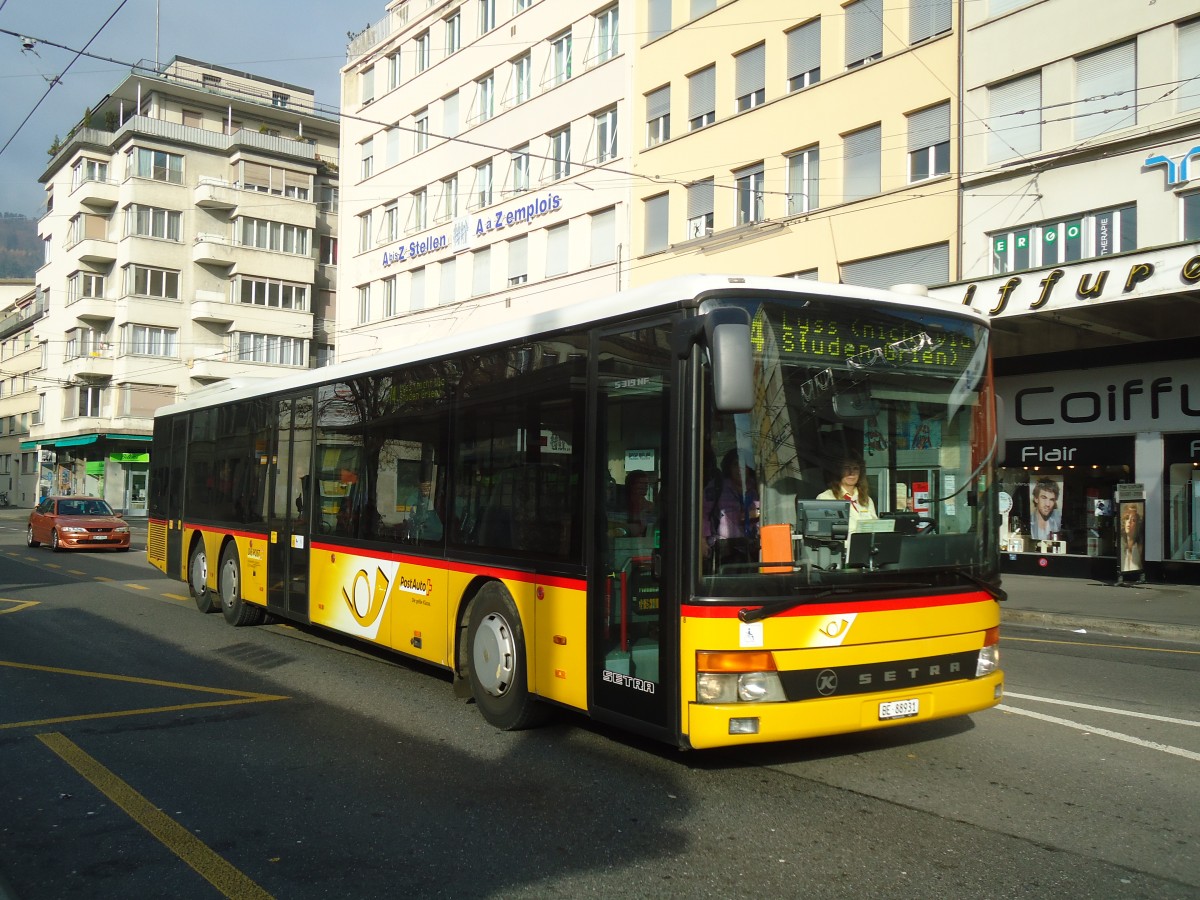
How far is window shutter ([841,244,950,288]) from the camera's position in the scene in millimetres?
21984

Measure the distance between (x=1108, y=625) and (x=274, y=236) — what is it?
5117 cm

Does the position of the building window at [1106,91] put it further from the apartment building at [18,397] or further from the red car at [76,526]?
the apartment building at [18,397]

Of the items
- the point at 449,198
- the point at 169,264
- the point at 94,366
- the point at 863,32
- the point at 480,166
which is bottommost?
the point at 94,366

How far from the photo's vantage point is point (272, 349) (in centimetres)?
5700

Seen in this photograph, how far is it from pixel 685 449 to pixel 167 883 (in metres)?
3.12

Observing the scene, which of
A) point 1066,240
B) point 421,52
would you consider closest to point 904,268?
point 1066,240

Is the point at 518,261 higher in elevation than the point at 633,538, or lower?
higher

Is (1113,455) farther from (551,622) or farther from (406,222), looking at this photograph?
(406,222)

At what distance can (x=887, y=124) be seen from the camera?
23.1 meters

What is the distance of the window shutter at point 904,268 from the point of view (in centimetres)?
2198

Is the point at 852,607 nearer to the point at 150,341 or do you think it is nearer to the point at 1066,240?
the point at 1066,240

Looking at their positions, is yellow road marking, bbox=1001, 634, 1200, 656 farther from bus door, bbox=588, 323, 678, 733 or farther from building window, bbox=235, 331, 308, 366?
building window, bbox=235, 331, 308, 366

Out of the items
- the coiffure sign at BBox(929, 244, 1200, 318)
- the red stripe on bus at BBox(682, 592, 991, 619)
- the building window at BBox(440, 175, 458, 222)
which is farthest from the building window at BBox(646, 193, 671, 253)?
the red stripe on bus at BBox(682, 592, 991, 619)

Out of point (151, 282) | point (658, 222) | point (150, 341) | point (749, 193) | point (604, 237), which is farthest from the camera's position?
point (151, 282)
